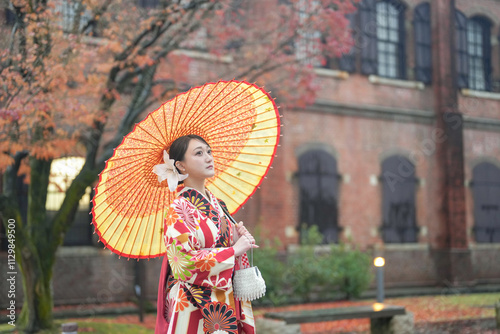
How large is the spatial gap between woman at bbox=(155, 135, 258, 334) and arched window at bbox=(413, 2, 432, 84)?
13596mm

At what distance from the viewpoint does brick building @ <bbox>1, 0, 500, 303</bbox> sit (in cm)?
1369

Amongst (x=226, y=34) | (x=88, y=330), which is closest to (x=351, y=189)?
(x=226, y=34)

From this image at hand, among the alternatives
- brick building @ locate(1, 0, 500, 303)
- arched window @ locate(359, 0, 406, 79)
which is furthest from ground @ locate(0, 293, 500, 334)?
arched window @ locate(359, 0, 406, 79)

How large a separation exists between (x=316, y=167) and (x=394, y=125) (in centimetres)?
279

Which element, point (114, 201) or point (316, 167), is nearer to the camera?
point (114, 201)

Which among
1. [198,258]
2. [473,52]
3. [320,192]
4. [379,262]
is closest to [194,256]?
[198,258]

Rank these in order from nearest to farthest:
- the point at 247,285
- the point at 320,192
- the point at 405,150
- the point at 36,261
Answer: the point at 247,285, the point at 36,261, the point at 320,192, the point at 405,150

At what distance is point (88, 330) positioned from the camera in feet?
24.9

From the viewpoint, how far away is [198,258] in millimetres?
2938

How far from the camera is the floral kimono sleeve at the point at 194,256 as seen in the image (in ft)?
9.68

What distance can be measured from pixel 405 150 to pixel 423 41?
3.24m

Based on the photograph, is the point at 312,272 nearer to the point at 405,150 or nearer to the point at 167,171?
the point at 405,150

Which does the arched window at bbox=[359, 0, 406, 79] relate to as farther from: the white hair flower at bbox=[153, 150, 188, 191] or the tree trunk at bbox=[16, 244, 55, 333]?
the white hair flower at bbox=[153, 150, 188, 191]

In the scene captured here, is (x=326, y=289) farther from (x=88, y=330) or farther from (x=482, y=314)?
(x=88, y=330)
